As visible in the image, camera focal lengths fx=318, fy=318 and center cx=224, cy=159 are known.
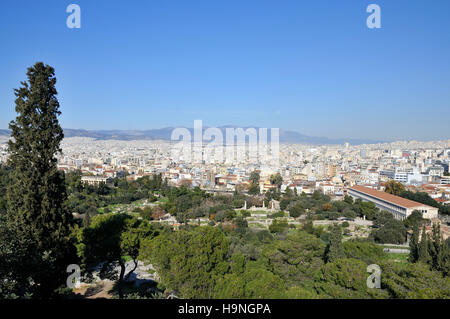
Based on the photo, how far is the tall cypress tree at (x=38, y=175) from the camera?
20.4 ft

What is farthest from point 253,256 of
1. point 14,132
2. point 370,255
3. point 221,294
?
point 14,132

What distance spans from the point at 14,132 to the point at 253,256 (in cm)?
883

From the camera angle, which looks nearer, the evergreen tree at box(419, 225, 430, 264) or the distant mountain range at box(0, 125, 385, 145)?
the evergreen tree at box(419, 225, 430, 264)

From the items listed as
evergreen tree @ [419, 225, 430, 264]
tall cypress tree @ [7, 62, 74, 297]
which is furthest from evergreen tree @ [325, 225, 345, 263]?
tall cypress tree @ [7, 62, 74, 297]

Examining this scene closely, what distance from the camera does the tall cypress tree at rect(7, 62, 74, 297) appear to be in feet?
20.4

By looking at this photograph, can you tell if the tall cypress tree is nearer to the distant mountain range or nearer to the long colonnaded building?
the long colonnaded building

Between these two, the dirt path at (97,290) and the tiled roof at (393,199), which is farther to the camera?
the tiled roof at (393,199)

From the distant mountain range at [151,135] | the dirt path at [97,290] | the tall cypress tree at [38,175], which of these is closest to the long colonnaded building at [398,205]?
the dirt path at [97,290]

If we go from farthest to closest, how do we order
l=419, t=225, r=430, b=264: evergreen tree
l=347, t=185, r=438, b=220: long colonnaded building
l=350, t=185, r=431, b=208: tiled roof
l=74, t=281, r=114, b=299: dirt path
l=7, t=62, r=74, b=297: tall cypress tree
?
l=350, t=185, r=431, b=208: tiled roof < l=347, t=185, r=438, b=220: long colonnaded building < l=419, t=225, r=430, b=264: evergreen tree < l=74, t=281, r=114, b=299: dirt path < l=7, t=62, r=74, b=297: tall cypress tree

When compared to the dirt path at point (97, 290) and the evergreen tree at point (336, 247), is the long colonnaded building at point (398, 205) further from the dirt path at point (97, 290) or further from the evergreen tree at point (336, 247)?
the dirt path at point (97, 290)

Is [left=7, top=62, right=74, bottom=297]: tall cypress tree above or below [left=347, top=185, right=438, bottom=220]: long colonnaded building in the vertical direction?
above

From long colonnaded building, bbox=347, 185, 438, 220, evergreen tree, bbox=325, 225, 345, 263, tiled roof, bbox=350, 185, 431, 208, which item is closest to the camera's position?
evergreen tree, bbox=325, 225, 345, 263

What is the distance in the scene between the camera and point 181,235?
7.18 m

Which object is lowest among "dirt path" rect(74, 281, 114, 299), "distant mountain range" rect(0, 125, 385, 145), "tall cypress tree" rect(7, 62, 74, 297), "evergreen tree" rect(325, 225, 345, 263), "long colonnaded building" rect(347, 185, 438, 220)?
"long colonnaded building" rect(347, 185, 438, 220)
